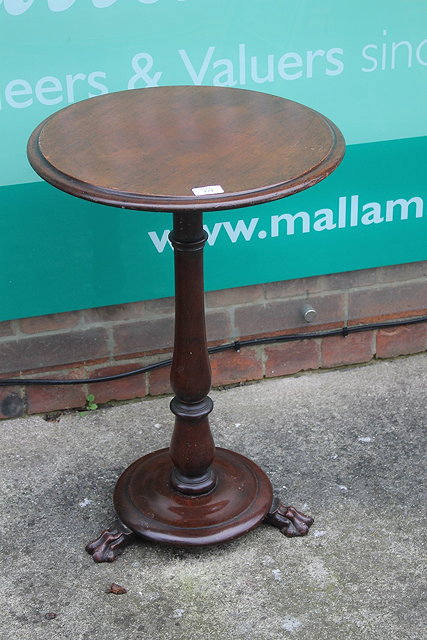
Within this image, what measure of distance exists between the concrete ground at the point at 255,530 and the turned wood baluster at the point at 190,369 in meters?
0.25

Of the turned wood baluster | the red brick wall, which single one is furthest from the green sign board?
the turned wood baluster

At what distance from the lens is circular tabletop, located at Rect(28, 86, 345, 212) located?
2076 mm

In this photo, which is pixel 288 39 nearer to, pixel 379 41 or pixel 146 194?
pixel 379 41

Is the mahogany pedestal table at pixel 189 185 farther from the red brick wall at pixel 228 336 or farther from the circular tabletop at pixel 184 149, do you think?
the red brick wall at pixel 228 336

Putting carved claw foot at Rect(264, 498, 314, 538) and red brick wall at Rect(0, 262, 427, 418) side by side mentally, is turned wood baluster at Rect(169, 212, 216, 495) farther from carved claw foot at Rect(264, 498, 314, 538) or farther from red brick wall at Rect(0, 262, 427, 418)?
red brick wall at Rect(0, 262, 427, 418)

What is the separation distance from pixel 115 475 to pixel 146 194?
1.25m

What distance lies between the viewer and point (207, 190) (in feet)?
6.77

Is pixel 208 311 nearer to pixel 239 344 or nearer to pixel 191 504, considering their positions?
pixel 239 344

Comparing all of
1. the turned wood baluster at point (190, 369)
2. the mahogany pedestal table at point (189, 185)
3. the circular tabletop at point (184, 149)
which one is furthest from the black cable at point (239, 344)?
the circular tabletop at point (184, 149)

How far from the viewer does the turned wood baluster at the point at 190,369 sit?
8.00 feet

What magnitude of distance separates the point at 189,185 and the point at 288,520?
117cm

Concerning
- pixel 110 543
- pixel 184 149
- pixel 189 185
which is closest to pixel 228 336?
pixel 110 543

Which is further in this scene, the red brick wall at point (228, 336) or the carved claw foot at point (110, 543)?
the red brick wall at point (228, 336)

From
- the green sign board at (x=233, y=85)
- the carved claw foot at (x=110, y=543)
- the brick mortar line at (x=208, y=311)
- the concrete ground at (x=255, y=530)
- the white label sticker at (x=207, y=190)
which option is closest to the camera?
the white label sticker at (x=207, y=190)
